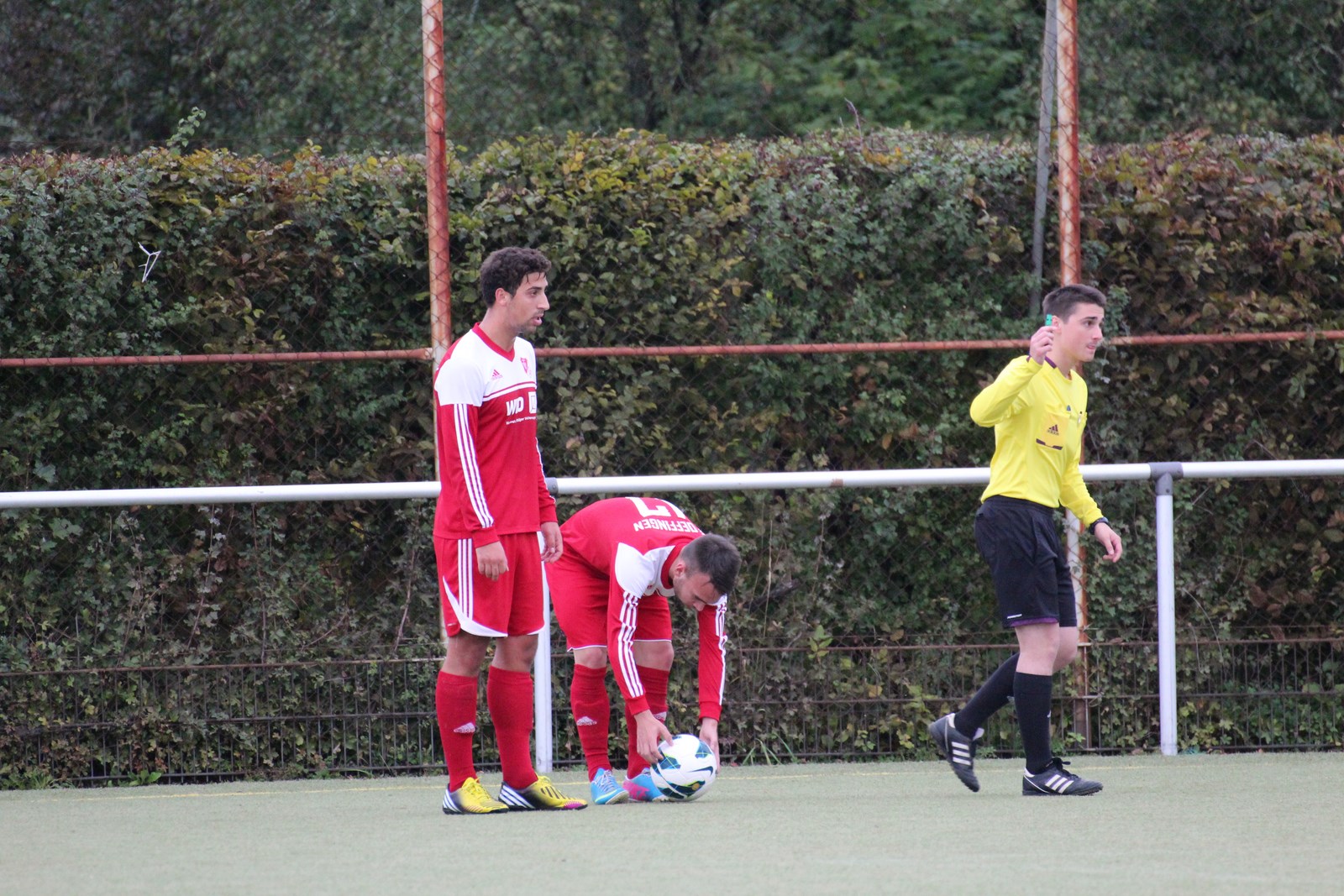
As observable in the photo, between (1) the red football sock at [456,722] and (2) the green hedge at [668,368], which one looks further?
(2) the green hedge at [668,368]

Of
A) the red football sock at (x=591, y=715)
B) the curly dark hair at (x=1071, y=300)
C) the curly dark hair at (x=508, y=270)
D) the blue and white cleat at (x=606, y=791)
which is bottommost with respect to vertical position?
the blue and white cleat at (x=606, y=791)

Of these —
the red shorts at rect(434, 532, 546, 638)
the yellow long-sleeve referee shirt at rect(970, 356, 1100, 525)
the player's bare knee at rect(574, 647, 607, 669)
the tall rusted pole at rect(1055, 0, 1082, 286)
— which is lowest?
the player's bare knee at rect(574, 647, 607, 669)

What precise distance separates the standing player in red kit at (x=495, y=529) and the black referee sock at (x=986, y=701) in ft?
4.60

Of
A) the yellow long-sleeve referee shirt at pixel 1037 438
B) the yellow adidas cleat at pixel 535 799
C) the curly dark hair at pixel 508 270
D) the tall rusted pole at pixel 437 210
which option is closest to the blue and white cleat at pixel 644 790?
the yellow adidas cleat at pixel 535 799

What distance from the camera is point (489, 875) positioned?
411 cm

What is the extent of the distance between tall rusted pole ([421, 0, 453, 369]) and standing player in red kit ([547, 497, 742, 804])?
1.67 meters

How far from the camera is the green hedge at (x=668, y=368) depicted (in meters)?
7.40

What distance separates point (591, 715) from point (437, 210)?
265 centimetres

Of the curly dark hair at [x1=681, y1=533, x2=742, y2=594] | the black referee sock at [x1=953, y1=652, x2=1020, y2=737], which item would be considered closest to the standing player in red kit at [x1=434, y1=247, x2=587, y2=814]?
the curly dark hair at [x1=681, y1=533, x2=742, y2=594]

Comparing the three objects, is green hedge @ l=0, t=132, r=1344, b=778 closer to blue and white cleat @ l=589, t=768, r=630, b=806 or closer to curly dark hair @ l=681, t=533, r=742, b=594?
blue and white cleat @ l=589, t=768, r=630, b=806

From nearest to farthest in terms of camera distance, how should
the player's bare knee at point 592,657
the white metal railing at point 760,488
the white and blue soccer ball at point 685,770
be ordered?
1. the white and blue soccer ball at point 685,770
2. the player's bare knee at point 592,657
3. the white metal railing at point 760,488

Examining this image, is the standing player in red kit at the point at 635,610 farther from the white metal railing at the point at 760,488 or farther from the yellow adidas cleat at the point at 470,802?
the white metal railing at the point at 760,488

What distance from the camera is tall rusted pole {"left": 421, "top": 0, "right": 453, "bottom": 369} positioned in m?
7.40

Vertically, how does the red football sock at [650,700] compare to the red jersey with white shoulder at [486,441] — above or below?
below
